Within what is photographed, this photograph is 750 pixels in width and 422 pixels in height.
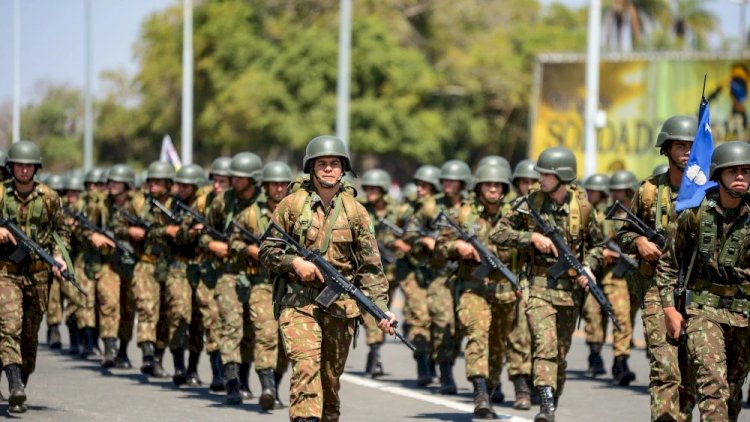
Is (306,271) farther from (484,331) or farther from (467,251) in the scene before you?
(467,251)

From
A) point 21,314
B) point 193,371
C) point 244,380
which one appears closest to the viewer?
point 21,314

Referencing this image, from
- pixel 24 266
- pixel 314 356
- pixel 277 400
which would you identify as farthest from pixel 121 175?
pixel 314 356

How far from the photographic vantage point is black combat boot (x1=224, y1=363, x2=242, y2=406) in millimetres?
12273

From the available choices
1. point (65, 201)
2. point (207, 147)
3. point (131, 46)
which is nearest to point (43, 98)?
point (131, 46)

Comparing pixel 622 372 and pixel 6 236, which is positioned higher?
pixel 6 236

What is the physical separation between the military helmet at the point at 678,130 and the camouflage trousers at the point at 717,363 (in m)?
1.76

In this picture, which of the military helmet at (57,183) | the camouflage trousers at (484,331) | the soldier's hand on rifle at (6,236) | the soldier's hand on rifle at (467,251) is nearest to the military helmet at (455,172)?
the soldier's hand on rifle at (467,251)

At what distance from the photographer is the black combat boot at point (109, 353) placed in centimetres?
1496

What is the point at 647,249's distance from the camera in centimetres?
980

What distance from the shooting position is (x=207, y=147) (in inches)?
2045

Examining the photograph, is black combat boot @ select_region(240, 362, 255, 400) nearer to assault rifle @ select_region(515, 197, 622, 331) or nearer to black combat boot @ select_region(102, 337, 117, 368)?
black combat boot @ select_region(102, 337, 117, 368)

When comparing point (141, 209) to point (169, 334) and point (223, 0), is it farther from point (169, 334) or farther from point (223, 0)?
point (223, 0)

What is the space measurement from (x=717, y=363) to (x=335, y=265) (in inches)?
93.7

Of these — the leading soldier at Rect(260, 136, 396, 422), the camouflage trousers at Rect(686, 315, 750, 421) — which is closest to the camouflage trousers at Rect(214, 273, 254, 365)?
the leading soldier at Rect(260, 136, 396, 422)
